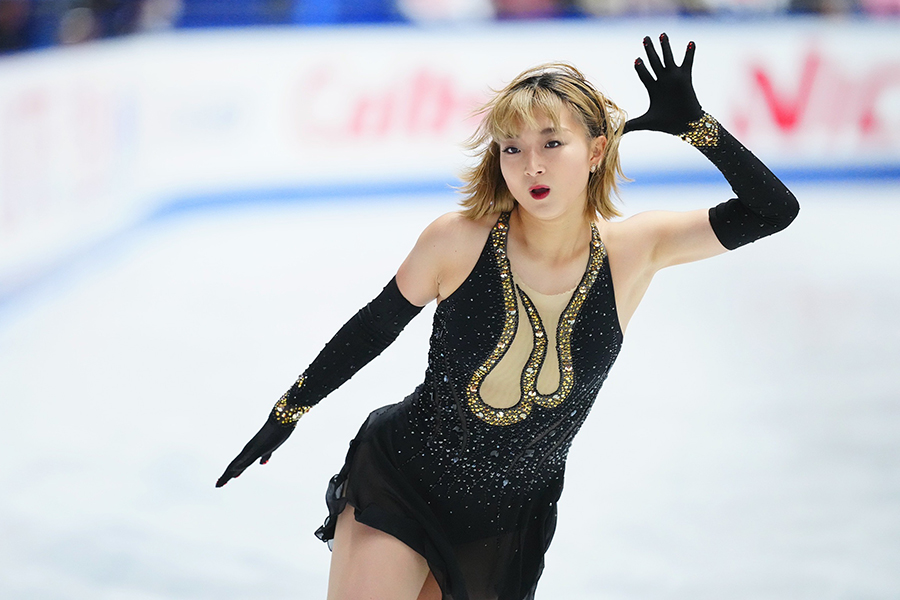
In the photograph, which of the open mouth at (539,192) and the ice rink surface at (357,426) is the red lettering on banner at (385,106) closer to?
the ice rink surface at (357,426)

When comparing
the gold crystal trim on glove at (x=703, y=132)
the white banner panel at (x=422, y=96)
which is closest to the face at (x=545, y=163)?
the gold crystal trim on glove at (x=703, y=132)

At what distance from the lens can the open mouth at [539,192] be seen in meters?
1.81

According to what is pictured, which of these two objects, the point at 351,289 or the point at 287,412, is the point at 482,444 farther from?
the point at 351,289

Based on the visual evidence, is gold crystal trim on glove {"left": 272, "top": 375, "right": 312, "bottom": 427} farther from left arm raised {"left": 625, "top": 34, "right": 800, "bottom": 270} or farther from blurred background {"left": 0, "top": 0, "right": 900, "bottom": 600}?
blurred background {"left": 0, "top": 0, "right": 900, "bottom": 600}

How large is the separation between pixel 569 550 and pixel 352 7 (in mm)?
6188

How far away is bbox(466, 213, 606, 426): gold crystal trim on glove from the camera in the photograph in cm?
192

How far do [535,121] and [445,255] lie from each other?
30 centimetres

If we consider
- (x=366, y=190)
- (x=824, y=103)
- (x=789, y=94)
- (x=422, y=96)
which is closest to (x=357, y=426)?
(x=366, y=190)

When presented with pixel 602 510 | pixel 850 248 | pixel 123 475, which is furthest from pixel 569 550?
pixel 850 248

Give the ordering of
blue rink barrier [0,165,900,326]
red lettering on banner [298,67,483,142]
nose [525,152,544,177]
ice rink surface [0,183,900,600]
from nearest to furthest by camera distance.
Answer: nose [525,152,544,177] < ice rink surface [0,183,900,600] < blue rink barrier [0,165,900,326] < red lettering on banner [298,67,483,142]

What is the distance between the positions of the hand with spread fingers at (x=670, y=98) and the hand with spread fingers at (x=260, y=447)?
0.91 m

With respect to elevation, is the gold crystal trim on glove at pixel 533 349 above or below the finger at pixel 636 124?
below

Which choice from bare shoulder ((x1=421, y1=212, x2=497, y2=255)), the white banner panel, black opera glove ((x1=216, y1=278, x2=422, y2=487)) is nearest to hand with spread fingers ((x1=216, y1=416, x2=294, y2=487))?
black opera glove ((x1=216, y1=278, x2=422, y2=487))

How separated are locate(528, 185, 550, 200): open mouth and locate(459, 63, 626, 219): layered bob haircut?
0.34 feet
